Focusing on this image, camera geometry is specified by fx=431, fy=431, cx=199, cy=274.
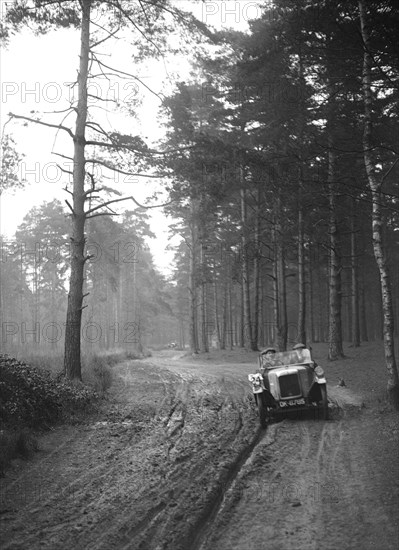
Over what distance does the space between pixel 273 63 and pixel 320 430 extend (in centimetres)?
1164

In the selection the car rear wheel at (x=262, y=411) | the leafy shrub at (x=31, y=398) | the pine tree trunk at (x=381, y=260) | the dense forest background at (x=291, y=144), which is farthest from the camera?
the dense forest background at (x=291, y=144)

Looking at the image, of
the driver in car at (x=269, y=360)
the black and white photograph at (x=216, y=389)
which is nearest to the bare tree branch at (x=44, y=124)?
the black and white photograph at (x=216, y=389)

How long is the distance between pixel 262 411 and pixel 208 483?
3.59 meters

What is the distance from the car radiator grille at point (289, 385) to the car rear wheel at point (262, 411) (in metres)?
0.58

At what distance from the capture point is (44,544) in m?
4.27

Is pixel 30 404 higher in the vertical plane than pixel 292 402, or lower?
higher

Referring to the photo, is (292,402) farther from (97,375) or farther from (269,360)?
(97,375)

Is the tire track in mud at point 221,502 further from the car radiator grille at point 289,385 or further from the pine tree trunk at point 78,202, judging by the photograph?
the pine tree trunk at point 78,202

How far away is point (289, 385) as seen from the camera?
973cm

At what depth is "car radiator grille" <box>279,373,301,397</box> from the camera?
968cm

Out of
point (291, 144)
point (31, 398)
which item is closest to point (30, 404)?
point (31, 398)

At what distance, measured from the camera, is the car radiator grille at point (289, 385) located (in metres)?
9.68

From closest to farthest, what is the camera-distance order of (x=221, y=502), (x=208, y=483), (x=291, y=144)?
(x=221, y=502), (x=208, y=483), (x=291, y=144)

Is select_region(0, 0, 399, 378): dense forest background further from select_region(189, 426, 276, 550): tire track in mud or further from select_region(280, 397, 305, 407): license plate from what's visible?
select_region(189, 426, 276, 550): tire track in mud
